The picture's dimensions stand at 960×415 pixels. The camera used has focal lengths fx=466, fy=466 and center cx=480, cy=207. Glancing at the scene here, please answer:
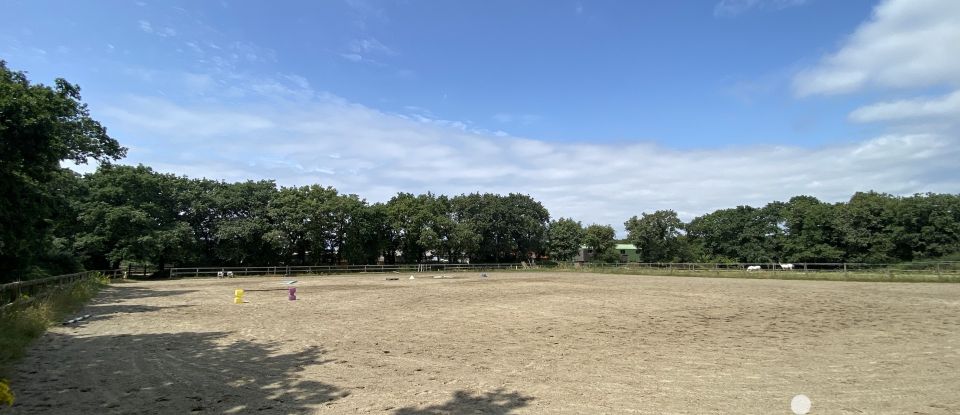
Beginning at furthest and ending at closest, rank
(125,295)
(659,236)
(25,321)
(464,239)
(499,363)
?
(659,236) < (464,239) < (125,295) < (25,321) < (499,363)

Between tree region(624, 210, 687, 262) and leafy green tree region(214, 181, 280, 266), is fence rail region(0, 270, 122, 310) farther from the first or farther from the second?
tree region(624, 210, 687, 262)

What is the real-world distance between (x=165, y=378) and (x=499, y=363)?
502 cm

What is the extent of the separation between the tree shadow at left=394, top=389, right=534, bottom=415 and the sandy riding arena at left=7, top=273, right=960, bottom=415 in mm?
36

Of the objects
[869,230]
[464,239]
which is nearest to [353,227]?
[464,239]

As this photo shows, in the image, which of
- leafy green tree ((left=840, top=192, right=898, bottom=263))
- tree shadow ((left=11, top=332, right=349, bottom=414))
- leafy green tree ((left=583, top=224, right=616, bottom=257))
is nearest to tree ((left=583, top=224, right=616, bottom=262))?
leafy green tree ((left=583, top=224, right=616, bottom=257))

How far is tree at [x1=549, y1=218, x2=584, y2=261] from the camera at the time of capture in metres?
73.4

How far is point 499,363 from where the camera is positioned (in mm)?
7863

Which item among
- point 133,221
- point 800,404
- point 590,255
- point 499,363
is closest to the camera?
point 800,404

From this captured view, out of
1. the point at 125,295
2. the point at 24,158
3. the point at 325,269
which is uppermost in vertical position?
the point at 24,158

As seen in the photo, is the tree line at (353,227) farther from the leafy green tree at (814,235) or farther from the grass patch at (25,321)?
the grass patch at (25,321)

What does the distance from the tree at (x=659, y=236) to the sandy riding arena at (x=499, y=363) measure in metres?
59.1

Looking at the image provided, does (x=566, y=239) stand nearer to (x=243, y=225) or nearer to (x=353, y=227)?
(x=353, y=227)

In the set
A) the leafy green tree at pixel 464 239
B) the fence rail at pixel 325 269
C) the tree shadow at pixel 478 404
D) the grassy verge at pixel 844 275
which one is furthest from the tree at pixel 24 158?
the leafy green tree at pixel 464 239

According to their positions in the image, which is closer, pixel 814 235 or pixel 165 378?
pixel 165 378
